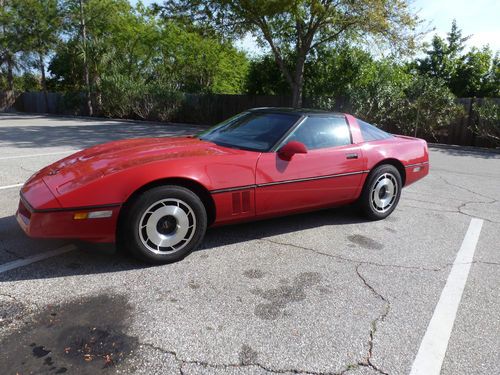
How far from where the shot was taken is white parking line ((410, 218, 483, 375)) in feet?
7.16

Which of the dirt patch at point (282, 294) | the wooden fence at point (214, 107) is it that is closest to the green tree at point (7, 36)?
the wooden fence at point (214, 107)

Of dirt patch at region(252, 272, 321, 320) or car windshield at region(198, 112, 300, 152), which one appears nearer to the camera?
dirt patch at region(252, 272, 321, 320)

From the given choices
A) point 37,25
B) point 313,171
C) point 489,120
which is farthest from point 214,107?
point 313,171

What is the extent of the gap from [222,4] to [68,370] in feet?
53.2

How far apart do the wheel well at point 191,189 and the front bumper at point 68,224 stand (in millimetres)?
152

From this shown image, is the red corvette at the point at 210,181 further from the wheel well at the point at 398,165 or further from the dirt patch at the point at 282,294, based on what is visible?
the dirt patch at the point at 282,294

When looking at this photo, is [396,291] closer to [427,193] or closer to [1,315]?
[1,315]

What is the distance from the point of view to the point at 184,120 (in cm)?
2127

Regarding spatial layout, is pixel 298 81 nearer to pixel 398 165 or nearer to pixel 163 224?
pixel 398 165

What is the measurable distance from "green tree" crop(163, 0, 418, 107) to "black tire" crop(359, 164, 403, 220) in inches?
444

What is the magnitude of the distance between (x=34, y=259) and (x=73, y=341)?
4.20 ft

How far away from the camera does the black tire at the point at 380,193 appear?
450 cm

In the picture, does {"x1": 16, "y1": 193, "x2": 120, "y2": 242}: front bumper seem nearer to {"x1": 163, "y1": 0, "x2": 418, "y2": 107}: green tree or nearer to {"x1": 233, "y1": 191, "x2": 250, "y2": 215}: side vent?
{"x1": 233, "y1": 191, "x2": 250, "y2": 215}: side vent

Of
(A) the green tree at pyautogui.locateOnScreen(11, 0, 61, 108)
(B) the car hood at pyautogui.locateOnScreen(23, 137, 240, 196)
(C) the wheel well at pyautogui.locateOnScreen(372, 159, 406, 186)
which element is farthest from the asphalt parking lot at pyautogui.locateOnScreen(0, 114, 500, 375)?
(A) the green tree at pyautogui.locateOnScreen(11, 0, 61, 108)
